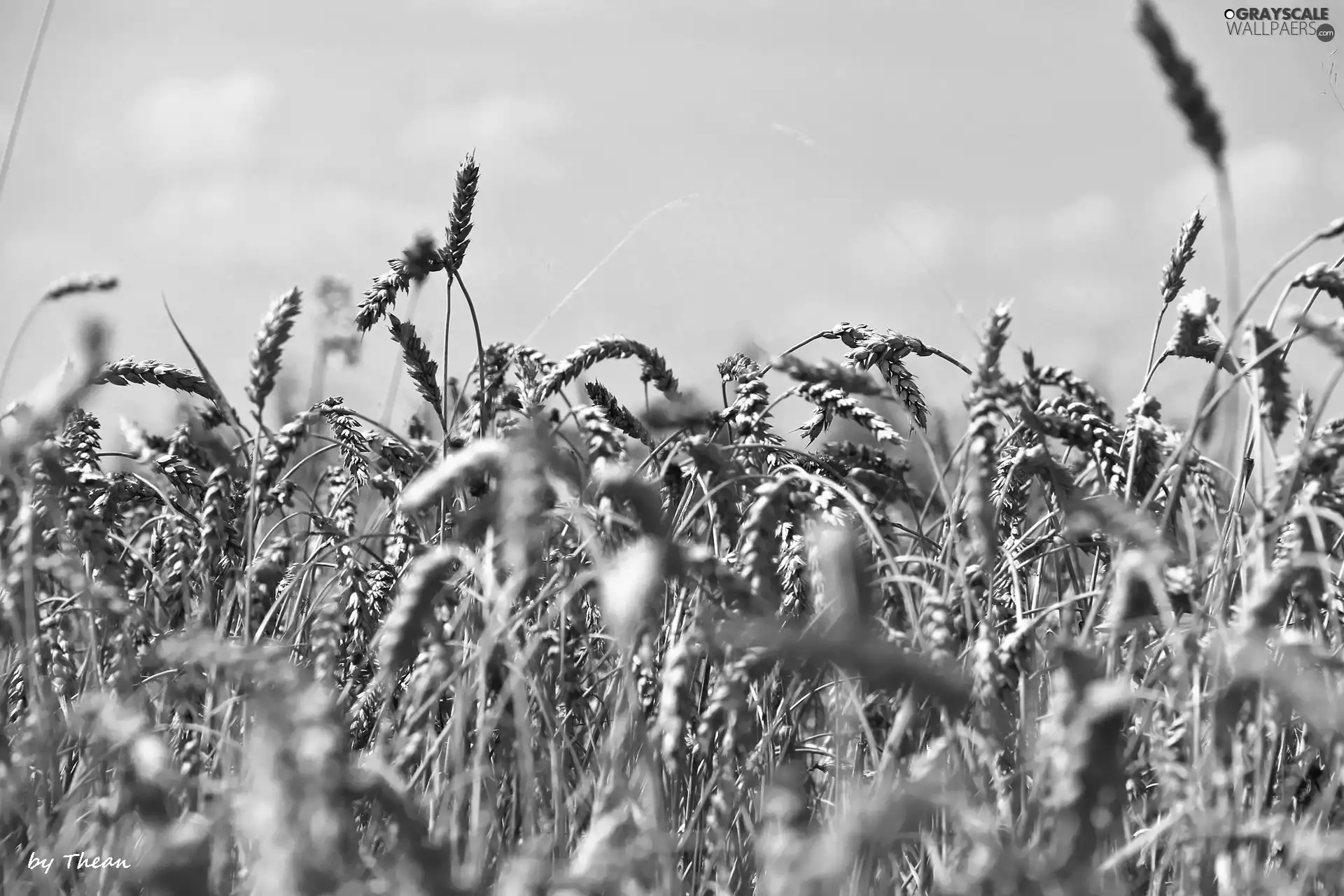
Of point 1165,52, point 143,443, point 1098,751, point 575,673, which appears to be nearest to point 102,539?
point 143,443

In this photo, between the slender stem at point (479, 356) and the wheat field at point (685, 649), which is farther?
the slender stem at point (479, 356)

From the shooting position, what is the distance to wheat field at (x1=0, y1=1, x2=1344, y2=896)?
0.93 meters

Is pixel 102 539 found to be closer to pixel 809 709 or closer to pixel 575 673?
pixel 575 673

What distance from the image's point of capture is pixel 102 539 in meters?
1.68

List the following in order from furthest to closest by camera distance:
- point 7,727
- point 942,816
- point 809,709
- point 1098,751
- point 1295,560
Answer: point 7,727
point 809,709
point 942,816
point 1295,560
point 1098,751

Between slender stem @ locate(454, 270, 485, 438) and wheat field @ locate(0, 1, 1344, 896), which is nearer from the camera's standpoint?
wheat field @ locate(0, 1, 1344, 896)

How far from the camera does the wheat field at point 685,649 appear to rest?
0.93 meters

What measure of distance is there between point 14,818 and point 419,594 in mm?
1254

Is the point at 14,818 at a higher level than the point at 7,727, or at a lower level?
lower

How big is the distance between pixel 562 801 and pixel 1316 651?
117cm

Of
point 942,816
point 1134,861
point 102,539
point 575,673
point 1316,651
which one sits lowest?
point 1134,861

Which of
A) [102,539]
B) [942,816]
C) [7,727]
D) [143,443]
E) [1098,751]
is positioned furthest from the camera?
[7,727]

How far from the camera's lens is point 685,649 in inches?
49.5

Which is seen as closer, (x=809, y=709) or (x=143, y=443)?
(x=143, y=443)
